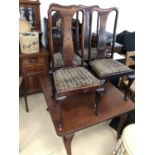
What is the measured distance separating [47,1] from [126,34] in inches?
50.7

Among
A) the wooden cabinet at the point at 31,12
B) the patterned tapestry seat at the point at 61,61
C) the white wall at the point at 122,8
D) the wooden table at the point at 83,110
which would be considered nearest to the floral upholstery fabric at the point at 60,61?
the patterned tapestry seat at the point at 61,61

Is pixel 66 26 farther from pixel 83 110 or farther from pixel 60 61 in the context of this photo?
pixel 83 110

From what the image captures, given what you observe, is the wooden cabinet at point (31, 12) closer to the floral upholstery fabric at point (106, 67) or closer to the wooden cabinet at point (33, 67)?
the wooden cabinet at point (33, 67)

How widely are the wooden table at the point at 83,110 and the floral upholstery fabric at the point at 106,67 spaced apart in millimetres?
290

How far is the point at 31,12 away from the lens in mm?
2123

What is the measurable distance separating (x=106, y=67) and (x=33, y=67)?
0.95 meters

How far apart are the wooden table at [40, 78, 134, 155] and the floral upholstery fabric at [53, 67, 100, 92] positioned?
264mm

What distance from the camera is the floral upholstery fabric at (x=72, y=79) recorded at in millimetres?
1314

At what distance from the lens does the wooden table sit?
4.26 ft

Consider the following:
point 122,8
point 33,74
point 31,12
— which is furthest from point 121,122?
point 122,8

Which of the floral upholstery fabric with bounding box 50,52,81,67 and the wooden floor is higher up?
the floral upholstery fabric with bounding box 50,52,81,67

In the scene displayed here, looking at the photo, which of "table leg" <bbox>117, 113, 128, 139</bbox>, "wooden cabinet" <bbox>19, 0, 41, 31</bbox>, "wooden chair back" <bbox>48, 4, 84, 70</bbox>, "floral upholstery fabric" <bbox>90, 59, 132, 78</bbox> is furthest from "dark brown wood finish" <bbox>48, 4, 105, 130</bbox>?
"wooden cabinet" <bbox>19, 0, 41, 31</bbox>

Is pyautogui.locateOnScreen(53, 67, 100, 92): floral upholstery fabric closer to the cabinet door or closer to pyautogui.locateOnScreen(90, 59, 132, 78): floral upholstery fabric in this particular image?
pyautogui.locateOnScreen(90, 59, 132, 78): floral upholstery fabric
